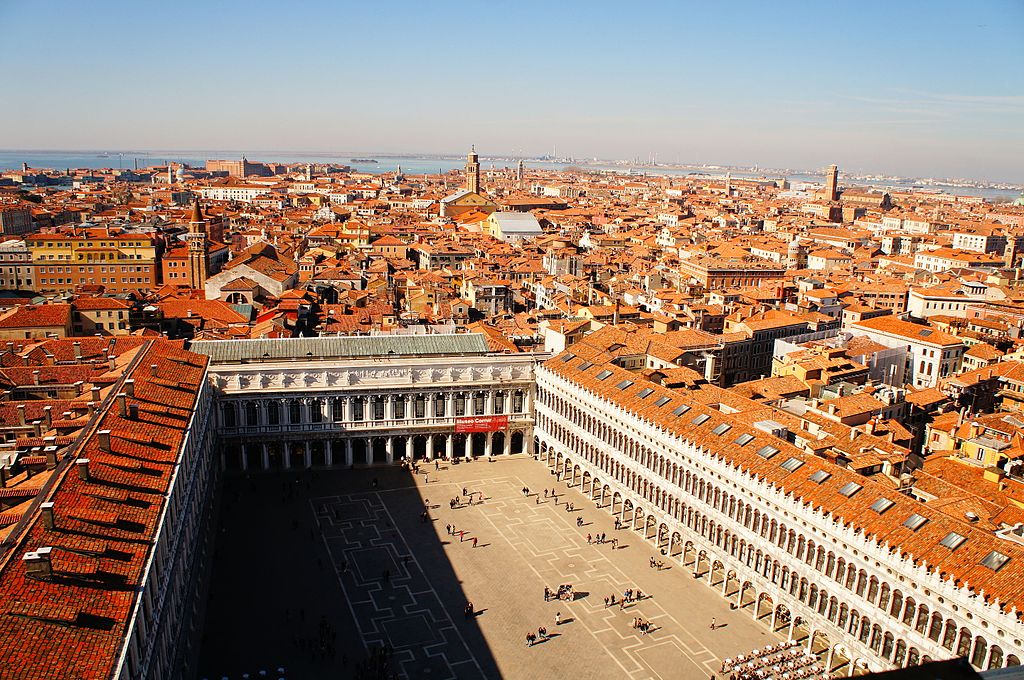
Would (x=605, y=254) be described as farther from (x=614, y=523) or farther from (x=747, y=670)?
(x=747, y=670)

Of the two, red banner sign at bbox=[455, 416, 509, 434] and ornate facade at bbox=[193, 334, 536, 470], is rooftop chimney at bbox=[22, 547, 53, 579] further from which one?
red banner sign at bbox=[455, 416, 509, 434]

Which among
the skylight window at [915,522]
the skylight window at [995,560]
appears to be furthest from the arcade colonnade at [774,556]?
the skylight window at [995,560]

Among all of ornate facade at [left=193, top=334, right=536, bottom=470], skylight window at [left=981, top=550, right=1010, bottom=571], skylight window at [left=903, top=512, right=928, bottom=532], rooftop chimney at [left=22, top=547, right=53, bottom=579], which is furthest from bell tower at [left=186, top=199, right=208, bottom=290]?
skylight window at [left=981, top=550, right=1010, bottom=571]

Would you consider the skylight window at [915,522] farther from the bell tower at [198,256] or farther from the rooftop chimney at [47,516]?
the bell tower at [198,256]

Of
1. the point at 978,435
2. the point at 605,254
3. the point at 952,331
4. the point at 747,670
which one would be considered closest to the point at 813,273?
the point at 605,254

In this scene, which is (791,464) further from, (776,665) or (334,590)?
(334,590)

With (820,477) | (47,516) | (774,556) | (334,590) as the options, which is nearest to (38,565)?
(47,516)

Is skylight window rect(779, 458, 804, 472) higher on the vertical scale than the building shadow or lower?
higher
